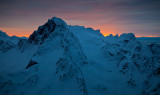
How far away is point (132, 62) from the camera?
1547cm

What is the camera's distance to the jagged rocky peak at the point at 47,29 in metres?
16.8

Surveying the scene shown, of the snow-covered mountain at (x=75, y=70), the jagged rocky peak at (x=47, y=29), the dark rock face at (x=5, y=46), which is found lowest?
the snow-covered mountain at (x=75, y=70)

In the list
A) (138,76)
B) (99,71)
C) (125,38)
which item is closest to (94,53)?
(99,71)

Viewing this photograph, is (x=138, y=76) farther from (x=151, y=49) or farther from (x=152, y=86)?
(x=151, y=49)

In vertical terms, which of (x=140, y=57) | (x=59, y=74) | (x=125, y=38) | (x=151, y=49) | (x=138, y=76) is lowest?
(x=138, y=76)

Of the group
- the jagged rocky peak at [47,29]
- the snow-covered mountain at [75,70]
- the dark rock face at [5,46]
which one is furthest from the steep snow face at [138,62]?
the dark rock face at [5,46]

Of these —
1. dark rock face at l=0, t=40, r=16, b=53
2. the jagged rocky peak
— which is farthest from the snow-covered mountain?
dark rock face at l=0, t=40, r=16, b=53

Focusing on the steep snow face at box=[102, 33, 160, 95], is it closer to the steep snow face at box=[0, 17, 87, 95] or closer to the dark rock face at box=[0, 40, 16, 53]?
the steep snow face at box=[0, 17, 87, 95]

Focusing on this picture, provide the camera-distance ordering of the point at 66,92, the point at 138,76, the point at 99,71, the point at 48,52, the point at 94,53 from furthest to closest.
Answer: the point at 94,53 < the point at 99,71 < the point at 48,52 < the point at 138,76 < the point at 66,92

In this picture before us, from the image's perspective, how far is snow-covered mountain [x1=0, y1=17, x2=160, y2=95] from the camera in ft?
37.3

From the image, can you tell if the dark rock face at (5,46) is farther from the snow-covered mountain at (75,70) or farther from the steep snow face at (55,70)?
the steep snow face at (55,70)

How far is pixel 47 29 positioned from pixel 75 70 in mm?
9952

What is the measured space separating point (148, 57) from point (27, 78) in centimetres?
1735

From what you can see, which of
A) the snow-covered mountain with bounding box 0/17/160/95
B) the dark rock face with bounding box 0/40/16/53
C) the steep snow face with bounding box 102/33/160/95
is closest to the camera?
the snow-covered mountain with bounding box 0/17/160/95
